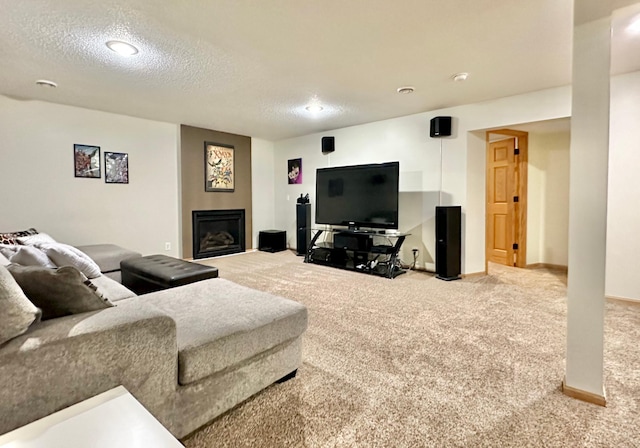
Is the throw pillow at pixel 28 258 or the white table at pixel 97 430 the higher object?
the throw pillow at pixel 28 258

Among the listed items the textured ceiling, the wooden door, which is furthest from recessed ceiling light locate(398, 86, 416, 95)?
the wooden door

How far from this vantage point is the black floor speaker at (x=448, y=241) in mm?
4234

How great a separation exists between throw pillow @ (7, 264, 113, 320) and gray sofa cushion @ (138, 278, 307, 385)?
0.43m

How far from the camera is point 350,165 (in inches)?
219

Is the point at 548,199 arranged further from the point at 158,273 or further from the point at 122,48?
the point at 122,48

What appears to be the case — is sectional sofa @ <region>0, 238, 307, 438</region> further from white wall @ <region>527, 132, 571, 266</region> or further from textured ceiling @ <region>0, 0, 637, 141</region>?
white wall @ <region>527, 132, 571, 266</region>

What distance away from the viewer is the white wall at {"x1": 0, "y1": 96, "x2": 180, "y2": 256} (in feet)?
13.2

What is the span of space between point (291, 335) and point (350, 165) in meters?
4.12

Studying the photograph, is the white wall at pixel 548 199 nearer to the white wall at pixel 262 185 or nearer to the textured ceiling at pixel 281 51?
the textured ceiling at pixel 281 51

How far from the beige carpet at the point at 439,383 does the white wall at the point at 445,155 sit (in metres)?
1.35

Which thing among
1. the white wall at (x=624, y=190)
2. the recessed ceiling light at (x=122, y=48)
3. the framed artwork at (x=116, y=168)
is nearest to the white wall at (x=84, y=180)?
the framed artwork at (x=116, y=168)

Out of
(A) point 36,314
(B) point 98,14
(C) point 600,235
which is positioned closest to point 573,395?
(C) point 600,235

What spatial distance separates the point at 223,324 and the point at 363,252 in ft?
11.4

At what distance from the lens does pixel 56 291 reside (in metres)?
1.34
